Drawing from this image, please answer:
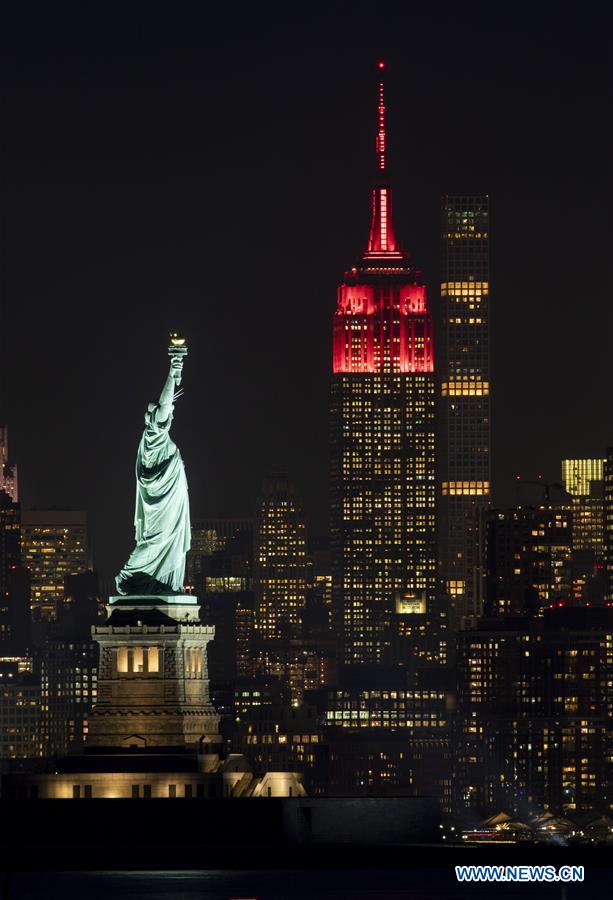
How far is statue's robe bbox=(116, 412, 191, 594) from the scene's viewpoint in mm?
114875

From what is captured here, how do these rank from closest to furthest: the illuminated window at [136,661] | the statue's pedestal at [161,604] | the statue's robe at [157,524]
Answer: the illuminated window at [136,661], the statue's pedestal at [161,604], the statue's robe at [157,524]

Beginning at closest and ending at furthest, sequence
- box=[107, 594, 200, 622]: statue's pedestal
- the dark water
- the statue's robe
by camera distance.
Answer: the dark water → box=[107, 594, 200, 622]: statue's pedestal → the statue's robe

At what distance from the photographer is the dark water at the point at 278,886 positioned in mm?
100375

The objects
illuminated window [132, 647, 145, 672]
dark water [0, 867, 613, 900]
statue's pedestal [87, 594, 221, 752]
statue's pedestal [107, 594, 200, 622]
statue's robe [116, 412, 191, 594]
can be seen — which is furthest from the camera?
statue's robe [116, 412, 191, 594]

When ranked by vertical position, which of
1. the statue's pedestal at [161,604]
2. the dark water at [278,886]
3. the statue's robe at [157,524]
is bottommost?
the dark water at [278,886]

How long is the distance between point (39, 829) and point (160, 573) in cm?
1092

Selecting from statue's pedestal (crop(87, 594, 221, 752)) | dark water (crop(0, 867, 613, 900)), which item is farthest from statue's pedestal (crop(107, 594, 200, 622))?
dark water (crop(0, 867, 613, 900))

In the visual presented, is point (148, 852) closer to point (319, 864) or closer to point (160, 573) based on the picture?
point (319, 864)

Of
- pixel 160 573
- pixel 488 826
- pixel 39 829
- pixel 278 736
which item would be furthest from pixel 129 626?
pixel 278 736

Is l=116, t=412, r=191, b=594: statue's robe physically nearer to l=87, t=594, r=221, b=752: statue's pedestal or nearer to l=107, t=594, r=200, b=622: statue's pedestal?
l=107, t=594, r=200, b=622: statue's pedestal

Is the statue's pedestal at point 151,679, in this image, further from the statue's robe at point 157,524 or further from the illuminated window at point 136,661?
the statue's robe at point 157,524

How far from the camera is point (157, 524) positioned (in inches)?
4532

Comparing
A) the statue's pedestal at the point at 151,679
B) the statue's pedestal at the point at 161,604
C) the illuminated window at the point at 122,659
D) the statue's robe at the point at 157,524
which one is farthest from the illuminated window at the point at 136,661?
the statue's robe at the point at 157,524

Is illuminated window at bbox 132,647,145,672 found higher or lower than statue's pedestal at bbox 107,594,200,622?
lower
